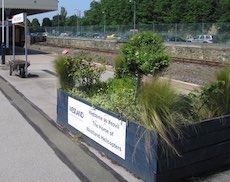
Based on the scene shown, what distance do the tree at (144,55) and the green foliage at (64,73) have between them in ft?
5.70

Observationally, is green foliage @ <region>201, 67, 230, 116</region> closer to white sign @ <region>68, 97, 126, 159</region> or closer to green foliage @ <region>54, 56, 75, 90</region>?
white sign @ <region>68, 97, 126, 159</region>

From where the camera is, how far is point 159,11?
104 meters

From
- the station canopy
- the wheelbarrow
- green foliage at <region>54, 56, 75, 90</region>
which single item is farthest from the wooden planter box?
the station canopy

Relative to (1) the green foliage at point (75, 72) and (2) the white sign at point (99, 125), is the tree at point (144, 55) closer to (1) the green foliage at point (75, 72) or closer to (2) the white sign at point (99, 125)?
(2) the white sign at point (99, 125)

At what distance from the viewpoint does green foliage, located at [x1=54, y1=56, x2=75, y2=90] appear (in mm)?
8445

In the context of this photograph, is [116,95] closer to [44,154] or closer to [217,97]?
[44,154]

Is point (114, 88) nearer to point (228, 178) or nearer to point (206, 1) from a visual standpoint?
point (228, 178)

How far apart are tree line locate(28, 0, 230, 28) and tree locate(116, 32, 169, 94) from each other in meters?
80.0

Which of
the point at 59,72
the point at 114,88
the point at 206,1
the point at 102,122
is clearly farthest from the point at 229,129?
the point at 206,1

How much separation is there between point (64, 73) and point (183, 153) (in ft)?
12.0

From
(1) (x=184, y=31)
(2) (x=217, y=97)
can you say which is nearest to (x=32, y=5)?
(1) (x=184, y=31)

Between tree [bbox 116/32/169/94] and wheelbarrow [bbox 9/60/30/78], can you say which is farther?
wheelbarrow [bbox 9/60/30/78]

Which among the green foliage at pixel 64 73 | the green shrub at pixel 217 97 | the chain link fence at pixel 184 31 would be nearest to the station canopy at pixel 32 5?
the chain link fence at pixel 184 31

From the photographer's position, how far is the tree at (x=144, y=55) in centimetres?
653
